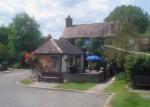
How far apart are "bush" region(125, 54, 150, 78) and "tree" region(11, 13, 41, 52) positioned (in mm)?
53774

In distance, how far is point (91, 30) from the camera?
61.5m

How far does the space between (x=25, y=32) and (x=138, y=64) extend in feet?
185

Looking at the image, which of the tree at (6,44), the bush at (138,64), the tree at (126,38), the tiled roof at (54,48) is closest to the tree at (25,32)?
the tree at (6,44)

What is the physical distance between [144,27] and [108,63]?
45326 mm

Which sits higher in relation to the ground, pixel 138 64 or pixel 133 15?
pixel 133 15

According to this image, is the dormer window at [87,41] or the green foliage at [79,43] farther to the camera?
the green foliage at [79,43]

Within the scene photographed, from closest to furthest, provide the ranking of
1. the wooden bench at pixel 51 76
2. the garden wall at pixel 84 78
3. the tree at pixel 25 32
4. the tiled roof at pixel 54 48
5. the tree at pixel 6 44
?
the garden wall at pixel 84 78, the wooden bench at pixel 51 76, the tiled roof at pixel 54 48, the tree at pixel 6 44, the tree at pixel 25 32

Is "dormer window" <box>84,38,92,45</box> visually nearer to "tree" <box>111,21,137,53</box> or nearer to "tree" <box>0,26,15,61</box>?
"tree" <box>0,26,15,61</box>

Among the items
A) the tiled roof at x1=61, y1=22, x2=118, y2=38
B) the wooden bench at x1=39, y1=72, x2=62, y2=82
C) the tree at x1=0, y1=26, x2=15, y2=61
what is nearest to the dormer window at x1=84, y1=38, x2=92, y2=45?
the tiled roof at x1=61, y1=22, x2=118, y2=38

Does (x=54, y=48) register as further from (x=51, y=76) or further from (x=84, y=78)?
(x=84, y=78)

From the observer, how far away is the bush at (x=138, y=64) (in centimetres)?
2806

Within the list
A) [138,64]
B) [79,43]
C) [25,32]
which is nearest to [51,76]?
[138,64]

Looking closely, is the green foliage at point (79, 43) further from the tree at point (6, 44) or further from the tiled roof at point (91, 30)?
the tree at point (6, 44)

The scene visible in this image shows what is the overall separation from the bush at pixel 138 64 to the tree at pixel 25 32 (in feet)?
176
